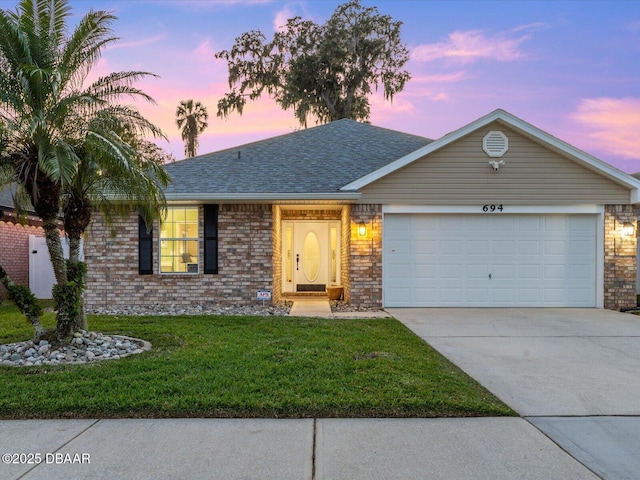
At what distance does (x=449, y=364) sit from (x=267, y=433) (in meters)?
2.78

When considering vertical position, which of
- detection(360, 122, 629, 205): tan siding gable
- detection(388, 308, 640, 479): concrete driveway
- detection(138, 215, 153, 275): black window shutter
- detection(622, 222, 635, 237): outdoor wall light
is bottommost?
detection(388, 308, 640, 479): concrete driveway

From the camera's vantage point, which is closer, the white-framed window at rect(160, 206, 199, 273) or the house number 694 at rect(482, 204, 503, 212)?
the house number 694 at rect(482, 204, 503, 212)

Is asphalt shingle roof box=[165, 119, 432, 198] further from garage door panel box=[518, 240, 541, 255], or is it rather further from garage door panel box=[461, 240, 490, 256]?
garage door panel box=[518, 240, 541, 255]

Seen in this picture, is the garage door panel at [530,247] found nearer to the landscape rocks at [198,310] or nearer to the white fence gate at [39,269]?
the landscape rocks at [198,310]

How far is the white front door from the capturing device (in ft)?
43.9

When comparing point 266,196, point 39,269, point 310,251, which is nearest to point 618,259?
point 310,251

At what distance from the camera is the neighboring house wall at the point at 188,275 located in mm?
10445

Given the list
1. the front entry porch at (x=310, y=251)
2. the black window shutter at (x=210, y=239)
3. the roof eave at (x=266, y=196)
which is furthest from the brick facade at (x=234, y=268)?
the front entry porch at (x=310, y=251)

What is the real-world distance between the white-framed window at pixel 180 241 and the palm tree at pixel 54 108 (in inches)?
181

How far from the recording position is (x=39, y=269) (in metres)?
13.6

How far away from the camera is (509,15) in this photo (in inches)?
495

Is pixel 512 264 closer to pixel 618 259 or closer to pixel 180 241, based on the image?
pixel 618 259

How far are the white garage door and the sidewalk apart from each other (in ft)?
23.0

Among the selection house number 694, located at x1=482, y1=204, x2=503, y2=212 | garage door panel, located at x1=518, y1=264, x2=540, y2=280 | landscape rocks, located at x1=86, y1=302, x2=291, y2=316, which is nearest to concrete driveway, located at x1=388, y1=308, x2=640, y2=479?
garage door panel, located at x1=518, y1=264, x2=540, y2=280
